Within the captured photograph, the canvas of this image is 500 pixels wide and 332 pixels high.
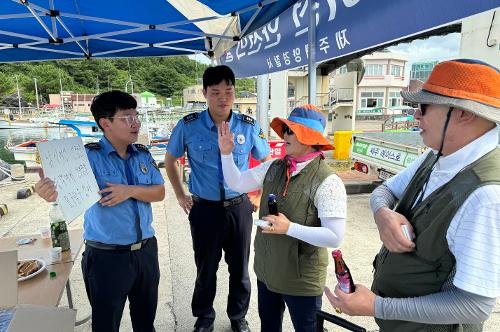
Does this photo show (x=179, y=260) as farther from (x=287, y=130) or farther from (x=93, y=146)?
(x=287, y=130)

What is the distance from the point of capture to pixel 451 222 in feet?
2.82

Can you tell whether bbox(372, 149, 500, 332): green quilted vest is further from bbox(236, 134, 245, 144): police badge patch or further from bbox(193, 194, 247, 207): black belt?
bbox(236, 134, 245, 144): police badge patch

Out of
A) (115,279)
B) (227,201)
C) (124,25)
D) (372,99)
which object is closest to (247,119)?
(227,201)

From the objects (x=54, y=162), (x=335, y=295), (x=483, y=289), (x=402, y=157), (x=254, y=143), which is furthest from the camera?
(x=402, y=157)

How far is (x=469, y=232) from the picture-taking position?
805 mm

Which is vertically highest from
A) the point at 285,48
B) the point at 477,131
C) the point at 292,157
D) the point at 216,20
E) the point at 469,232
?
the point at 216,20

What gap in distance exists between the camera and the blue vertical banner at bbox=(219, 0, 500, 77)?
1.44 meters

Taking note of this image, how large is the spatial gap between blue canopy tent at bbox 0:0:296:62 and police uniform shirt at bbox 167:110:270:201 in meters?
0.95

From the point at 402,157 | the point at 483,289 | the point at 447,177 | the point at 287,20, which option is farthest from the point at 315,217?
the point at 402,157

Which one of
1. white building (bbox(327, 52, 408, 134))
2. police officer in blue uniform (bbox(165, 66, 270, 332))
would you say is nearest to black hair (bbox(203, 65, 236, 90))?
police officer in blue uniform (bbox(165, 66, 270, 332))

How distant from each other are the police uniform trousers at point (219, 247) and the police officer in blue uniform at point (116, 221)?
50 centimetres

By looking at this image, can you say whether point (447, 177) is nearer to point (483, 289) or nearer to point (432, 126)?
point (432, 126)

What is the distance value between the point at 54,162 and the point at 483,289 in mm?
1719

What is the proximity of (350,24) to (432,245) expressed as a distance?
1.58 metres
